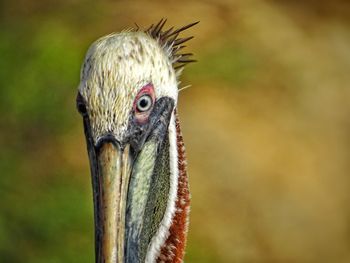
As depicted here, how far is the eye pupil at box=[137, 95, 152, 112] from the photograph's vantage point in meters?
3.05

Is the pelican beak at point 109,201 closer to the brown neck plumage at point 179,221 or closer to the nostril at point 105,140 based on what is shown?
the nostril at point 105,140

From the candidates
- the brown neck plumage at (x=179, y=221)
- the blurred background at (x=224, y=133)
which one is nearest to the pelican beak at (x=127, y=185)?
the brown neck plumage at (x=179, y=221)

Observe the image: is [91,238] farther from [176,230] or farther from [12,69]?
[176,230]

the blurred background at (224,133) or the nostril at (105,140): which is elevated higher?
the blurred background at (224,133)

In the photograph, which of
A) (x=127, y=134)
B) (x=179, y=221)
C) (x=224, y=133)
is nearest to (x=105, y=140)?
(x=127, y=134)

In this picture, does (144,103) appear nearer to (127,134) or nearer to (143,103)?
(143,103)

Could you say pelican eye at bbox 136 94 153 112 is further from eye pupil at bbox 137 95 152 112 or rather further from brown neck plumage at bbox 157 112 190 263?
brown neck plumage at bbox 157 112 190 263

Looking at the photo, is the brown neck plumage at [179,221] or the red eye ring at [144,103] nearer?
the red eye ring at [144,103]

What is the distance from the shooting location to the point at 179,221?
345 centimetres

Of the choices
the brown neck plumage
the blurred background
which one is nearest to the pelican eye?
the brown neck plumage

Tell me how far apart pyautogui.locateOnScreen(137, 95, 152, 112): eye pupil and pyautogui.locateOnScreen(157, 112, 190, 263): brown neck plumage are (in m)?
0.32

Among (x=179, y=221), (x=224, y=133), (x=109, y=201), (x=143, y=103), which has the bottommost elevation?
(x=109, y=201)

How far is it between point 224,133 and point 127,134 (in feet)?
13.9

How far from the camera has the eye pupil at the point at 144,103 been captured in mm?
3053
